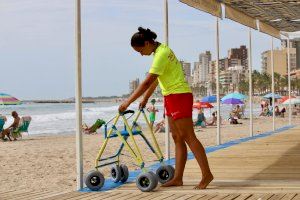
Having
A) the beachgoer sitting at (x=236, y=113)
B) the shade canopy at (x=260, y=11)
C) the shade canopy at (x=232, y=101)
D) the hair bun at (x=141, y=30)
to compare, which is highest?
the shade canopy at (x=260, y=11)

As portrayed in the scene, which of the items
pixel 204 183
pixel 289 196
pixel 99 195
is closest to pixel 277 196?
pixel 289 196

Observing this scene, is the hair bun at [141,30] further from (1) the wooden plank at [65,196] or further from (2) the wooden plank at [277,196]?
(2) the wooden plank at [277,196]

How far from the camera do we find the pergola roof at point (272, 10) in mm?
8938

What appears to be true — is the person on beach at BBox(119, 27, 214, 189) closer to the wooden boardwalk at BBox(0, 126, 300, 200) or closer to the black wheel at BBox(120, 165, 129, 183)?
the wooden boardwalk at BBox(0, 126, 300, 200)

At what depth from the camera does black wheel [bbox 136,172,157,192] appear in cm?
437

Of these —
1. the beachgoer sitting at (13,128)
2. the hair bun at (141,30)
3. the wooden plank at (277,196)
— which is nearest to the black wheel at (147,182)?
the wooden plank at (277,196)

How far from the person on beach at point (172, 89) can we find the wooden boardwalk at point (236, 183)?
277mm

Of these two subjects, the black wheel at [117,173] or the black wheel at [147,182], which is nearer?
the black wheel at [147,182]

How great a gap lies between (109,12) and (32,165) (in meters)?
4.38

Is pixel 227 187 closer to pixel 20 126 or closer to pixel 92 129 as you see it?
pixel 20 126

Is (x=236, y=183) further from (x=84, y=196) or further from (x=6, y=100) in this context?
(x=6, y=100)

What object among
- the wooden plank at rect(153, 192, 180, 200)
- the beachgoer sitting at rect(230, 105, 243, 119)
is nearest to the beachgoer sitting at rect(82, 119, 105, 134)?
the beachgoer sitting at rect(230, 105, 243, 119)

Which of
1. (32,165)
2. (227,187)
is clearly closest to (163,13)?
(227,187)

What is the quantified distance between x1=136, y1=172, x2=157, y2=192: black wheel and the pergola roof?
194 inches
